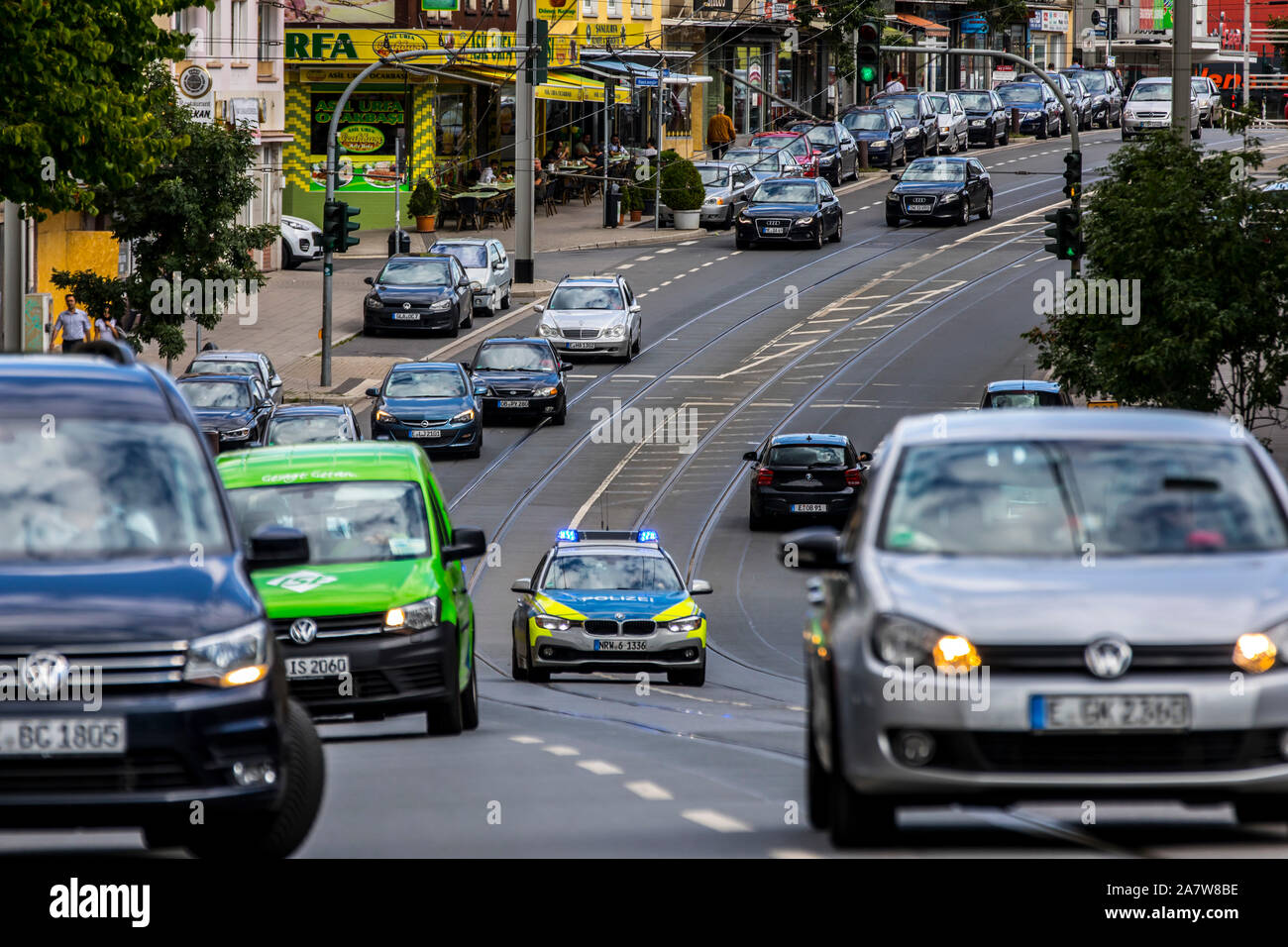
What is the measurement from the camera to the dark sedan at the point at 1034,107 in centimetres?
8525

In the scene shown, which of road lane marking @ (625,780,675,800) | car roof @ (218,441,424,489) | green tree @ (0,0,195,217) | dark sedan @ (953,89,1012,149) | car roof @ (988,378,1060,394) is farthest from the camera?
dark sedan @ (953,89,1012,149)

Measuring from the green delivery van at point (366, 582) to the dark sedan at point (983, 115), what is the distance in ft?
220

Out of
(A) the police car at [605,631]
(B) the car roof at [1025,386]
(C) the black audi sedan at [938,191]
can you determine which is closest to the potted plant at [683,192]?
(C) the black audi sedan at [938,191]

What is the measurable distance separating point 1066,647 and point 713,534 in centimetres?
2642

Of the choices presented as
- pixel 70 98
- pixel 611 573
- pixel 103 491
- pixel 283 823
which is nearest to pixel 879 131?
pixel 70 98

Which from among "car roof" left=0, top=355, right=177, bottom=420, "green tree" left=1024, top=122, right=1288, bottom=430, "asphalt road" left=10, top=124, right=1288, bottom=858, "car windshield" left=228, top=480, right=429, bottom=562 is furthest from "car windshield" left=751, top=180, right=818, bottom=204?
"car roof" left=0, top=355, right=177, bottom=420

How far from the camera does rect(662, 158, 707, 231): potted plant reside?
64750mm

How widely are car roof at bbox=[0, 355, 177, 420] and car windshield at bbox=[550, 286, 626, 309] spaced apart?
3745 cm

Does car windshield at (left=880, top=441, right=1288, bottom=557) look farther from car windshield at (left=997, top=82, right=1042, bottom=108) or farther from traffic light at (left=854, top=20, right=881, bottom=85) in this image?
car windshield at (left=997, top=82, right=1042, bottom=108)

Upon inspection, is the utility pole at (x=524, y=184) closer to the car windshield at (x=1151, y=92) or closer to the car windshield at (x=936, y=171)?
the car windshield at (x=936, y=171)

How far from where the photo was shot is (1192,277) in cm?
2928

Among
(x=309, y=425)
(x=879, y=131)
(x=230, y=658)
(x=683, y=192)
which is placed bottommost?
(x=309, y=425)

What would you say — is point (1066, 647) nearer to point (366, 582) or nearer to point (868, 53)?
point (366, 582)

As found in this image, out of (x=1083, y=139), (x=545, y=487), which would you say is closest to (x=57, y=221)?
(x=545, y=487)
